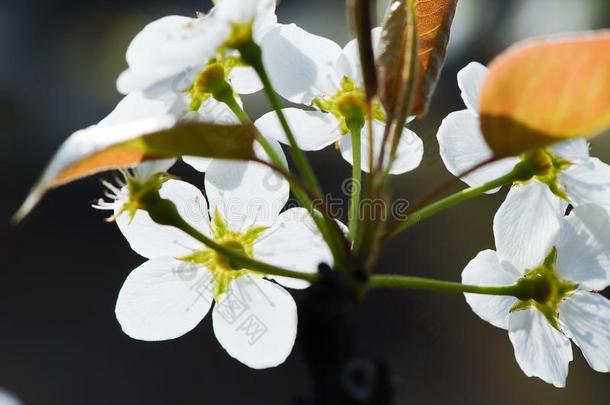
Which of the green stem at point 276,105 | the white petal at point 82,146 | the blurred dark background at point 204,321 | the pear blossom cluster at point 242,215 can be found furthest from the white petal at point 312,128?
the blurred dark background at point 204,321

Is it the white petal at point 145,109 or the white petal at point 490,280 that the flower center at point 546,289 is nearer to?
the white petal at point 490,280

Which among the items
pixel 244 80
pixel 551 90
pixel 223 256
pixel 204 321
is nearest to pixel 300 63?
pixel 244 80

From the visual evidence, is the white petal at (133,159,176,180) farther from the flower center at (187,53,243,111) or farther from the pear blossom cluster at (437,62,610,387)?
the pear blossom cluster at (437,62,610,387)

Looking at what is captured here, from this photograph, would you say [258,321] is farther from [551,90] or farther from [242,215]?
[551,90]

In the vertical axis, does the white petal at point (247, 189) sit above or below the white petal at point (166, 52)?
below

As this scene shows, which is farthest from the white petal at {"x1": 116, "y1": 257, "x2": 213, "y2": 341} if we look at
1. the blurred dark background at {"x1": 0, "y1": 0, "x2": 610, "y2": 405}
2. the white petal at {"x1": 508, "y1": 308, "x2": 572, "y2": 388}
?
the blurred dark background at {"x1": 0, "y1": 0, "x2": 610, "y2": 405}

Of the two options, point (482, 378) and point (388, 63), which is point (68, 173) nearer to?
point (388, 63)
